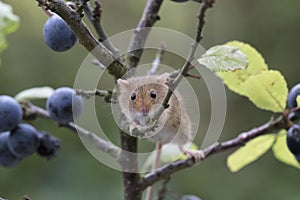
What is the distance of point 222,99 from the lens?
1.94ft

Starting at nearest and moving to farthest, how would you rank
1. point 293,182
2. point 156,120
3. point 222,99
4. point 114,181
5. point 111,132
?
point 156,120 < point 222,99 < point 111,132 < point 114,181 < point 293,182

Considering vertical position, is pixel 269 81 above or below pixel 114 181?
above

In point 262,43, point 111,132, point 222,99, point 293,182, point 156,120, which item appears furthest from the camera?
point 262,43

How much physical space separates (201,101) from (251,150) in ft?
3.42

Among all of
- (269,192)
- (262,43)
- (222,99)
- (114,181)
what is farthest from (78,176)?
(222,99)

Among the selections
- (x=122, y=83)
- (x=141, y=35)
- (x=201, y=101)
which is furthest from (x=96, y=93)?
(x=201, y=101)

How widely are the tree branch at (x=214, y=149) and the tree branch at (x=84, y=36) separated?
5.5 inches

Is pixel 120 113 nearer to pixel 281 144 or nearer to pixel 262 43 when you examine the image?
pixel 281 144

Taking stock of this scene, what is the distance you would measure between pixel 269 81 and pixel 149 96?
0.16 meters

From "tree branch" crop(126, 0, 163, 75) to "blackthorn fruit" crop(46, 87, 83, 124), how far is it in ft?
0.31

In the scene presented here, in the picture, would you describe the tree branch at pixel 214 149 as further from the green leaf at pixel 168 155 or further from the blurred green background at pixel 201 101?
the blurred green background at pixel 201 101

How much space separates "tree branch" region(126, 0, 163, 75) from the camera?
0.59 meters

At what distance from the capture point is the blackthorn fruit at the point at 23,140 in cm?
67

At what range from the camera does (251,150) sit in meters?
0.70
